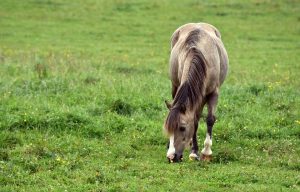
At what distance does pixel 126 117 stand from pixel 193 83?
3064 mm

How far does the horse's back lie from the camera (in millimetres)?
10086

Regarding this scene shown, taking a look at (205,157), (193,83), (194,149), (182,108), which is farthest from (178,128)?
(194,149)

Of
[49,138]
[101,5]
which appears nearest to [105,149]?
[49,138]

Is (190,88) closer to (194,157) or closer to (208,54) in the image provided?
(208,54)

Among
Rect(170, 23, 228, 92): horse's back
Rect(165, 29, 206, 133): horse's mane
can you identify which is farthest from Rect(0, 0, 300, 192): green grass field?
Rect(170, 23, 228, 92): horse's back

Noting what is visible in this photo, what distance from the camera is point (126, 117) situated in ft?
39.2

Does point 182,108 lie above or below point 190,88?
below

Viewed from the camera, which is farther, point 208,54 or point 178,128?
point 208,54

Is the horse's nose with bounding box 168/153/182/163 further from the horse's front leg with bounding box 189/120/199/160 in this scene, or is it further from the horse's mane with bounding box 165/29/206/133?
the horse's front leg with bounding box 189/120/199/160

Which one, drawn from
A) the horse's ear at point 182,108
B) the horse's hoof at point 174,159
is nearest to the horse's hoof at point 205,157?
the horse's hoof at point 174,159

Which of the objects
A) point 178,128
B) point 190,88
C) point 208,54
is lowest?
point 178,128

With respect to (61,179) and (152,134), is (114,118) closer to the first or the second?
(152,134)

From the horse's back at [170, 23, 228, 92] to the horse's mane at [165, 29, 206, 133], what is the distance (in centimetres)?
25

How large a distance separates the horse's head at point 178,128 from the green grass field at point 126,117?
11.5 inches
